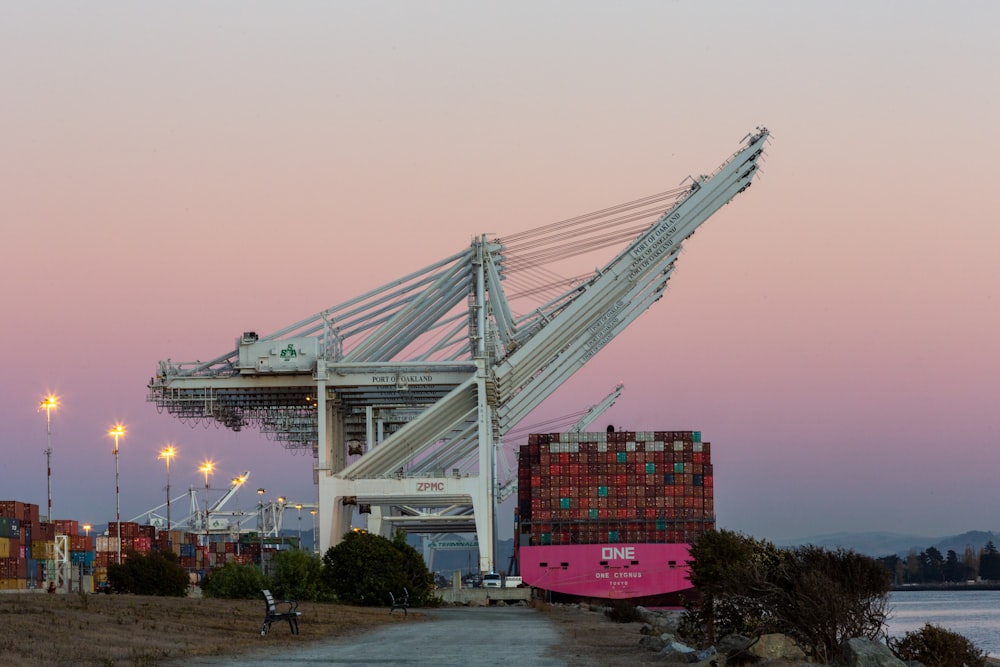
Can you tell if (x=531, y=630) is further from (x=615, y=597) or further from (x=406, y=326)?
(x=615, y=597)

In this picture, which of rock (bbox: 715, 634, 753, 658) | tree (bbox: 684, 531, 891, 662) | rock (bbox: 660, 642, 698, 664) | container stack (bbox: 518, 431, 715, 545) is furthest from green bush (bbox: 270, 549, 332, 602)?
container stack (bbox: 518, 431, 715, 545)

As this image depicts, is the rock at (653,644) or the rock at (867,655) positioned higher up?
the rock at (867,655)

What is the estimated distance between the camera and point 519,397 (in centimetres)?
8169

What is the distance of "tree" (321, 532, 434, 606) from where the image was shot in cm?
4516

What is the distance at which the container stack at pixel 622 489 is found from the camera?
78.2m

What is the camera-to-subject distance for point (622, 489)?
78.9 meters

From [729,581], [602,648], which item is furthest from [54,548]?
[729,581]

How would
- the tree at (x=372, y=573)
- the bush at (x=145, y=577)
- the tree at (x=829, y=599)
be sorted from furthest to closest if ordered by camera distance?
the tree at (x=372, y=573)
the bush at (x=145, y=577)
the tree at (x=829, y=599)

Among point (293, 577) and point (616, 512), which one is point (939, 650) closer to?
point (293, 577)

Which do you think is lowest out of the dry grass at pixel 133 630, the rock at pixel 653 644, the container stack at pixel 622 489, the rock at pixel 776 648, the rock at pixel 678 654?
the rock at pixel 653 644

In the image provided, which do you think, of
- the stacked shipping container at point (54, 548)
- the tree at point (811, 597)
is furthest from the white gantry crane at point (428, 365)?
the tree at point (811, 597)

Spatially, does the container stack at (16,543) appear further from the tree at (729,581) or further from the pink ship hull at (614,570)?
the tree at (729,581)

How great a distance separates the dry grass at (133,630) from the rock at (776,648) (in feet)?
24.1

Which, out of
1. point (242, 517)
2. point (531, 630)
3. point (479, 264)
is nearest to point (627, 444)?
point (479, 264)
